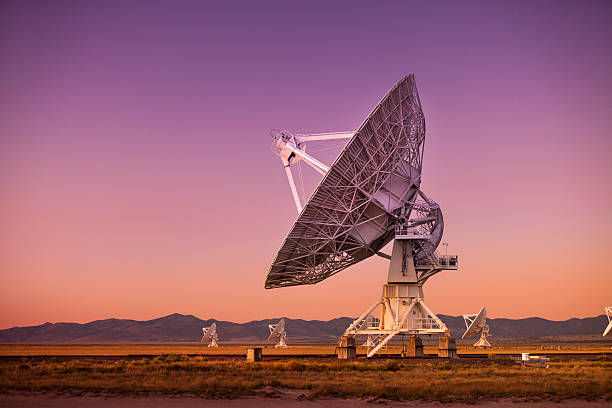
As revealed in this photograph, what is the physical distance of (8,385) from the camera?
78.7 ft

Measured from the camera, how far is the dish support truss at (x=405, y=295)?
42.1 metres

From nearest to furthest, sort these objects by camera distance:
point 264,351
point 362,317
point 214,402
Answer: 1. point 214,402
2. point 362,317
3. point 264,351

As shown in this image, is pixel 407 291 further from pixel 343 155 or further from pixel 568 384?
pixel 568 384

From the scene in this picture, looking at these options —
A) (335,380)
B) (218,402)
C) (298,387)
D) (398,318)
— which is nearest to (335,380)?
(335,380)

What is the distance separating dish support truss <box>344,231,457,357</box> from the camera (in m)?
42.1

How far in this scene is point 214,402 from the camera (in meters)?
20.6

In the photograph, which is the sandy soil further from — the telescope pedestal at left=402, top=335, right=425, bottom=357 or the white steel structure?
the telescope pedestal at left=402, top=335, right=425, bottom=357

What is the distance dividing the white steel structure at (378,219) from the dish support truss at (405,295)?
0.07 m

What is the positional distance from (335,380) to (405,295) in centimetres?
1689

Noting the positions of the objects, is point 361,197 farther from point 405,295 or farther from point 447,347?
point 447,347

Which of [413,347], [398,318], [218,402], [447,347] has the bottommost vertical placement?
[218,402]

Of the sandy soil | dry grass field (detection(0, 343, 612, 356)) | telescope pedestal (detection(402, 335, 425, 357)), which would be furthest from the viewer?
dry grass field (detection(0, 343, 612, 356))

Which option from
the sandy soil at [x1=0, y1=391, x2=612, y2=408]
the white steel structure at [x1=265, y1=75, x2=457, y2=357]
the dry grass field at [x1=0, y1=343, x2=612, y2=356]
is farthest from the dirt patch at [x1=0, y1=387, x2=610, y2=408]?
the dry grass field at [x1=0, y1=343, x2=612, y2=356]

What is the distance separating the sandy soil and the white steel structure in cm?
1628
